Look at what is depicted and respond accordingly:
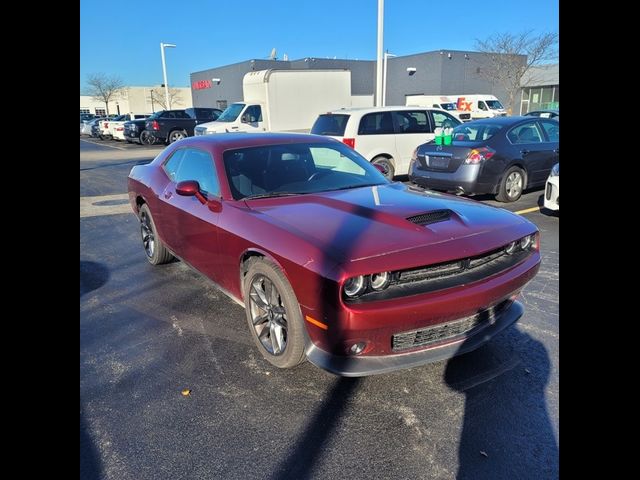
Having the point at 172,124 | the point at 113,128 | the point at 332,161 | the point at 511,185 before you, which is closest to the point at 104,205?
the point at 332,161

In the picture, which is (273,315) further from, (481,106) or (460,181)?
(481,106)

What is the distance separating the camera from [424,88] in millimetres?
43438

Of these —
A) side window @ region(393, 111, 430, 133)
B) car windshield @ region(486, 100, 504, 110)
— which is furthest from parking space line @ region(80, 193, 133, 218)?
car windshield @ region(486, 100, 504, 110)

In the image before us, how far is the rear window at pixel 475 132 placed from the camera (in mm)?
8188

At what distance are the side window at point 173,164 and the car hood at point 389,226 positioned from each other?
5.28ft

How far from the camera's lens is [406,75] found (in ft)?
149

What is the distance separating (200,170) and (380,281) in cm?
229

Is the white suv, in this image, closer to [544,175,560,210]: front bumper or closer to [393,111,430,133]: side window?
[393,111,430,133]: side window

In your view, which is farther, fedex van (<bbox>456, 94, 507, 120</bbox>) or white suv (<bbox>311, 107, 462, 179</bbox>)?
fedex van (<bbox>456, 94, 507, 120</bbox>)

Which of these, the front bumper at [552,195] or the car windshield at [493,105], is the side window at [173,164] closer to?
the front bumper at [552,195]

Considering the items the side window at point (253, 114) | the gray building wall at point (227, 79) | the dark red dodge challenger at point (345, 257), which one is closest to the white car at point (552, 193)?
the dark red dodge challenger at point (345, 257)

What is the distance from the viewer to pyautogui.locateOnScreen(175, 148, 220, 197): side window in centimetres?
383
